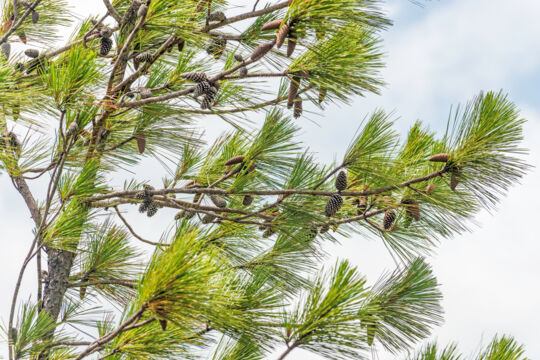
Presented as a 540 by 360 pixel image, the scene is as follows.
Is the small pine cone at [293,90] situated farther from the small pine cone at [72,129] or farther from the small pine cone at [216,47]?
the small pine cone at [72,129]

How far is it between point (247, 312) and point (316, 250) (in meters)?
0.33

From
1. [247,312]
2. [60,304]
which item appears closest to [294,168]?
[247,312]

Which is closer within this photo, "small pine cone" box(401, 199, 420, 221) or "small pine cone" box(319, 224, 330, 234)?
"small pine cone" box(401, 199, 420, 221)

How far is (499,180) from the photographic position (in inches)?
46.8

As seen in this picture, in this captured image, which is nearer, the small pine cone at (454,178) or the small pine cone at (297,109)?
the small pine cone at (454,178)

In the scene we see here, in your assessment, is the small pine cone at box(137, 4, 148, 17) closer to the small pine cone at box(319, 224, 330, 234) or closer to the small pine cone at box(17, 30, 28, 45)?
the small pine cone at box(319, 224, 330, 234)

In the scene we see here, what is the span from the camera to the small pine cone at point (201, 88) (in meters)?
1.23

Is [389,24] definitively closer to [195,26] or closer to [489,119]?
[489,119]

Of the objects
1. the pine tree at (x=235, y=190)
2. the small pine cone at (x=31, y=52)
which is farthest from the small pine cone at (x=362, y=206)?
the small pine cone at (x=31, y=52)

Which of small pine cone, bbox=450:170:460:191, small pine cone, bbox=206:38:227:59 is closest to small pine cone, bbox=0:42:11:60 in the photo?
small pine cone, bbox=206:38:227:59

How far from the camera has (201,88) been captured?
1228mm

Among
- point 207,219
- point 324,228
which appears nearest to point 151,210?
point 207,219

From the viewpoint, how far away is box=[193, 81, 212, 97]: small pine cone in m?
1.23

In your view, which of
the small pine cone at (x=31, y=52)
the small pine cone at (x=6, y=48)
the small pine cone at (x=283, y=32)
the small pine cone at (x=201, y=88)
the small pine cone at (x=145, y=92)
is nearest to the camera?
the small pine cone at (x=283, y=32)
